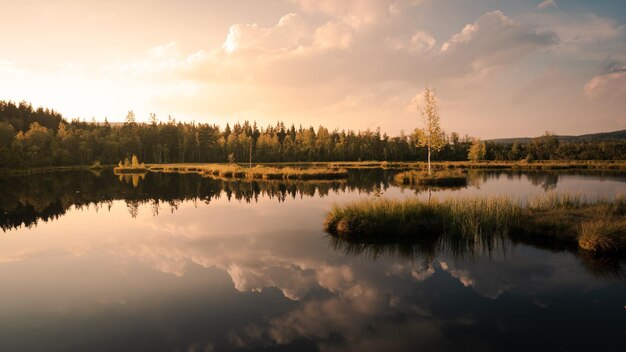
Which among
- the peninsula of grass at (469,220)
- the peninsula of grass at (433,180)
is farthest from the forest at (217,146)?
the peninsula of grass at (469,220)

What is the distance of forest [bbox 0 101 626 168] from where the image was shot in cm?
11160

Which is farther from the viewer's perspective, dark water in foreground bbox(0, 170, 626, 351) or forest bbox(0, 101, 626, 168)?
forest bbox(0, 101, 626, 168)

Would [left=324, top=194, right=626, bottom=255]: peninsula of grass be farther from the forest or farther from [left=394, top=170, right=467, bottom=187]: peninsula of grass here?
the forest

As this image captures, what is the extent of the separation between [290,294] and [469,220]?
464 inches

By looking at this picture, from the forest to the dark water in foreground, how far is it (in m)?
87.3

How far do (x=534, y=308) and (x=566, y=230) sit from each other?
9547 millimetres

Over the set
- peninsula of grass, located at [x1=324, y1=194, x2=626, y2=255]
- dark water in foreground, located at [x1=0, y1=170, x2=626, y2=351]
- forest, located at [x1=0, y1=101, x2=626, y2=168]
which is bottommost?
dark water in foreground, located at [x1=0, y1=170, x2=626, y2=351]

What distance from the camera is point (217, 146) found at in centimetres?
13275

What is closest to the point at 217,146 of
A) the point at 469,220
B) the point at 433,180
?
the point at 433,180

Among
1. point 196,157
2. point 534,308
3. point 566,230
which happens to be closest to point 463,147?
point 196,157

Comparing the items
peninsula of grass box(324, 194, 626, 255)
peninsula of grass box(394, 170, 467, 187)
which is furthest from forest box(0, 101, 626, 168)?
peninsula of grass box(324, 194, 626, 255)

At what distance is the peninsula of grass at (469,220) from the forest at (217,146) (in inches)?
3400

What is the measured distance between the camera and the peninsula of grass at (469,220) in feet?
64.4

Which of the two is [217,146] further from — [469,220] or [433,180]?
[469,220]
